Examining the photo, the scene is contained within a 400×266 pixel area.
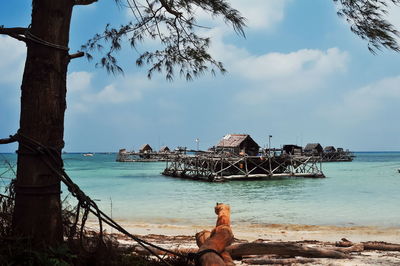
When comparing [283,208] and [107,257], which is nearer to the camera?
[107,257]

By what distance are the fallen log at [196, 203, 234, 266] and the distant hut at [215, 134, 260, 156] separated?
35909 millimetres

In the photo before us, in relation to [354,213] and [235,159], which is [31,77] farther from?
[235,159]

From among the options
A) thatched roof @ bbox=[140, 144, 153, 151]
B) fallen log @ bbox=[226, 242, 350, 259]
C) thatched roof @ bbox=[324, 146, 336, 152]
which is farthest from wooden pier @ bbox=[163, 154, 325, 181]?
thatched roof @ bbox=[324, 146, 336, 152]

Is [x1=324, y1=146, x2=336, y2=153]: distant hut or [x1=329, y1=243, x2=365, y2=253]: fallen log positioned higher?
[x1=324, y1=146, x2=336, y2=153]: distant hut

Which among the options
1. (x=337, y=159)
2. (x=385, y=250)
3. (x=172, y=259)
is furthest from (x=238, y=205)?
(x=337, y=159)

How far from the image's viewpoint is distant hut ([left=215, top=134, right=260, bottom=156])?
1597 inches

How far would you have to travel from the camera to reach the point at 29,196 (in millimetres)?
3055

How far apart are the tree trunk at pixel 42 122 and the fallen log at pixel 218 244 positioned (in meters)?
1.20

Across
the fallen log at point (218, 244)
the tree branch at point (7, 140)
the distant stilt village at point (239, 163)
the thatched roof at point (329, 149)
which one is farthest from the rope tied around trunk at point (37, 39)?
the thatched roof at point (329, 149)

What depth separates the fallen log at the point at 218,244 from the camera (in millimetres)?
3297

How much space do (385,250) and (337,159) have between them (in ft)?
278

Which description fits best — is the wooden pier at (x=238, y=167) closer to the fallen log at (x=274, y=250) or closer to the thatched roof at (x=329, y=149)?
the fallen log at (x=274, y=250)

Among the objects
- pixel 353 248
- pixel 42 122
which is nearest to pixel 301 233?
pixel 353 248

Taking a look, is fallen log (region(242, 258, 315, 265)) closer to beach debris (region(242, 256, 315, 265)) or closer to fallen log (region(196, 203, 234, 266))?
beach debris (region(242, 256, 315, 265))
